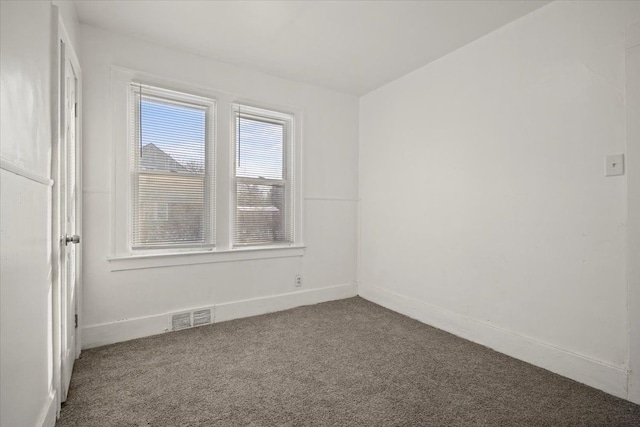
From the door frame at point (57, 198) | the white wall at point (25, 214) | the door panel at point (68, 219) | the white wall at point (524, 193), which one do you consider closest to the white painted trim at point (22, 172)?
the white wall at point (25, 214)

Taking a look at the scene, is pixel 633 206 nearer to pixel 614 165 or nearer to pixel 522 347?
pixel 614 165

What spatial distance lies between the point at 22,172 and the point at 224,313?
7.55 ft

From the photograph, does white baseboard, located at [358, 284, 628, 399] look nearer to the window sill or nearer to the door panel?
the window sill

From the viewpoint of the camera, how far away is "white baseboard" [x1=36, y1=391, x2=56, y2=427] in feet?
4.65

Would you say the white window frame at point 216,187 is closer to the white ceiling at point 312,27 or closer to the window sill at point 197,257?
the window sill at point 197,257

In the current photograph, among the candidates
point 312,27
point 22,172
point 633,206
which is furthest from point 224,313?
point 633,206

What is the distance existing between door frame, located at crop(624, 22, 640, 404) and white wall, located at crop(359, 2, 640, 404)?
0.13ft

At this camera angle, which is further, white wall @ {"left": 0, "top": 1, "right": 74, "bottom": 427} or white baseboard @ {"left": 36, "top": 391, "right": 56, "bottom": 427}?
white baseboard @ {"left": 36, "top": 391, "right": 56, "bottom": 427}

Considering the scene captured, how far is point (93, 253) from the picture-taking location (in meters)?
2.59

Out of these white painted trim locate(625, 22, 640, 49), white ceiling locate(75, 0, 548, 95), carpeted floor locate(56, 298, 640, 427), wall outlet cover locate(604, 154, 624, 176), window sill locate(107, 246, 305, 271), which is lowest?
carpeted floor locate(56, 298, 640, 427)

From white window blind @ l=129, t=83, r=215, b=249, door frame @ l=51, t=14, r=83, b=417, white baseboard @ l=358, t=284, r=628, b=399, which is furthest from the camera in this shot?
white window blind @ l=129, t=83, r=215, b=249

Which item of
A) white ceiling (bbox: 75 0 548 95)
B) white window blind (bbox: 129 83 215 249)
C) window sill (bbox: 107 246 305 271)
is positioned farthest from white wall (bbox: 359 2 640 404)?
white window blind (bbox: 129 83 215 249)

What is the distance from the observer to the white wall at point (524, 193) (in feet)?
6.53

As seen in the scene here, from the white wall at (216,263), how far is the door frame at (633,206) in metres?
2.60
